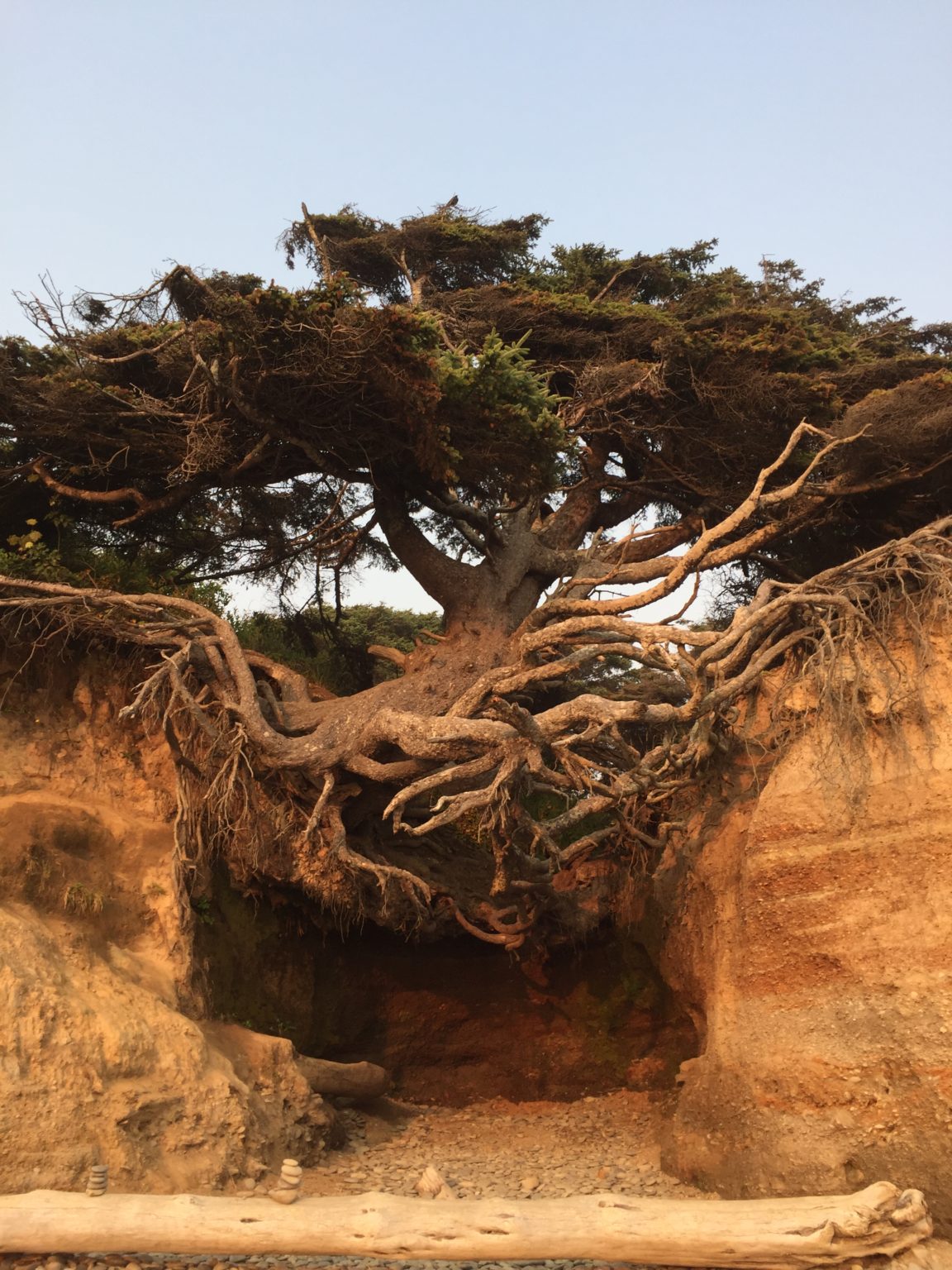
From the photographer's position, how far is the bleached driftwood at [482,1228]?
6.30m

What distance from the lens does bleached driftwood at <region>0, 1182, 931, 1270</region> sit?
630cm

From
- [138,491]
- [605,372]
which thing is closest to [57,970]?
[138,491]

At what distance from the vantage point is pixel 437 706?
1006cm

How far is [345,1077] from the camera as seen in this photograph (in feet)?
32.0

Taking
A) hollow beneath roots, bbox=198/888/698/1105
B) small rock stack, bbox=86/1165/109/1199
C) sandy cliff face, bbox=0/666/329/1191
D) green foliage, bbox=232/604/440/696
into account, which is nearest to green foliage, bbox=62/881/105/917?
sandy cliff face, bbox=0/666/329/1191

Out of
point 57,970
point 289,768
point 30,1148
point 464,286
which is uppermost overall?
point 464,286

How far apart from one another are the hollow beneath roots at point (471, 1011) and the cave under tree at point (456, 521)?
3.11ft

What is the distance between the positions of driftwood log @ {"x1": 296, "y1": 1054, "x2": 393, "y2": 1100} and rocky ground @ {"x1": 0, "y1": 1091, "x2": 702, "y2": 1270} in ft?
1.12

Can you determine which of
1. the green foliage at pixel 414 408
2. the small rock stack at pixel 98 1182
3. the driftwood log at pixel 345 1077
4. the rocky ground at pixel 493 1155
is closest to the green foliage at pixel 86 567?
the green foliage at pixel 414 408

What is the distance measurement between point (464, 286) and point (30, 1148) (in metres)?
10.8

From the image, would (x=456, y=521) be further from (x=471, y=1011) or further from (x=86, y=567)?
(x=471, y=1011)

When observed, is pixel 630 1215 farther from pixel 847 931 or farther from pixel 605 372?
pixel 605 372

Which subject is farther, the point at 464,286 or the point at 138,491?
the point at 464,286

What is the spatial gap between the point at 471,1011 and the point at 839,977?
509cm
